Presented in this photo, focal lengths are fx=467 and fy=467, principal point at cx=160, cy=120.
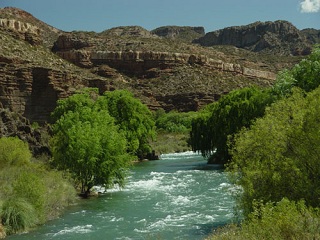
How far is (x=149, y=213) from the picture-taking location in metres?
23.5

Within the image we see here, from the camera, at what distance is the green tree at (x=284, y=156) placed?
13875 millimetres

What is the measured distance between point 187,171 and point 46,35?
11740 cm

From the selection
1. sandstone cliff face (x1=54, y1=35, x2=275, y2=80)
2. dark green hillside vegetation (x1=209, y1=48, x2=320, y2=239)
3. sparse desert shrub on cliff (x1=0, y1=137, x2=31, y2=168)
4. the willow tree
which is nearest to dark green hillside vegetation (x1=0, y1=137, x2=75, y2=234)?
sparse desert shrub on cliff (x1=0, y1=137, x2=31, y2=168)

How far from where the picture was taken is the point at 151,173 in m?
42.0

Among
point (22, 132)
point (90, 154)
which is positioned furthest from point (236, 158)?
point (22, 132)

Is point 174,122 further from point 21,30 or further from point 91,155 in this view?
point 91,155

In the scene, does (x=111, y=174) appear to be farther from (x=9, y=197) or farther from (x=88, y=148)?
(x=9, y=197)

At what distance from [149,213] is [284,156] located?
414 inches

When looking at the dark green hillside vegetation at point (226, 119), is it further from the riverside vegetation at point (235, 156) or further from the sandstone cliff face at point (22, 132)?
the sandstone cliff face at point (22, 132)

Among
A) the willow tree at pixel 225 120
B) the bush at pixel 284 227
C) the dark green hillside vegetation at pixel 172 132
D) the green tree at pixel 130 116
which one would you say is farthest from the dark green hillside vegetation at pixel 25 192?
the dark green hillside vegetation at pixel 172 132

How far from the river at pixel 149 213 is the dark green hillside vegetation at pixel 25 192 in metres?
0.62

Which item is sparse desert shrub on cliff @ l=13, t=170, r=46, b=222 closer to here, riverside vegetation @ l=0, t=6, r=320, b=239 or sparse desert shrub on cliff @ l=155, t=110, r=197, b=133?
riverside vegetation @ l=0, t=6, r=320, b=239

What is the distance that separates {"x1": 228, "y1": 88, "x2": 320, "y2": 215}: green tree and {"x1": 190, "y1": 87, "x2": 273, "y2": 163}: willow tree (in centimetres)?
2636

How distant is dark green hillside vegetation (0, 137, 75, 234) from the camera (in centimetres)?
1958
